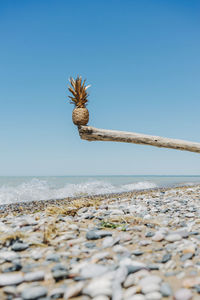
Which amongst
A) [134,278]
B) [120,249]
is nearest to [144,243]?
[120,249]

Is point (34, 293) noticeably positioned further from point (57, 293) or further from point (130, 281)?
point (130, 281)

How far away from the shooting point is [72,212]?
528 centimetres

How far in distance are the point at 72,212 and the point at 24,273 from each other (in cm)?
271

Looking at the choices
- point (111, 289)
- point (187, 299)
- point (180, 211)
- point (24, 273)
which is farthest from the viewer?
point (180, 211)

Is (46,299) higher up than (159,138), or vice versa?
(159,138)

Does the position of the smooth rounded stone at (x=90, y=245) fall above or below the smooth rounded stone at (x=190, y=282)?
below

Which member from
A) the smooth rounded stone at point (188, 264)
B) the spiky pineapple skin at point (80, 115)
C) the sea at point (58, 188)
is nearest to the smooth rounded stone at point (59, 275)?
the smooth rounded stone at point (188, 264)

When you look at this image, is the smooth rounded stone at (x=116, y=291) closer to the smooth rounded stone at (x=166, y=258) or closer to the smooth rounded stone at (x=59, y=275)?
the smooth rounded stone at (x=59, y=275)

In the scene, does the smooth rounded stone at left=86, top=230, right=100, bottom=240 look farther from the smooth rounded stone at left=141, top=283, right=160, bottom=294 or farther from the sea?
the sea

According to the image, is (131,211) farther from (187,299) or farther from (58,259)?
(187,299)

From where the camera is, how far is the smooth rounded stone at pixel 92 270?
2.39m

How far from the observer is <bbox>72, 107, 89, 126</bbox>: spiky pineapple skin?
6223mm

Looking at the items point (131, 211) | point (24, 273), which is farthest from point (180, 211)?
point (24, 273)

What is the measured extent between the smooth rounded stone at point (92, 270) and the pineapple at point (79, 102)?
167 inches
